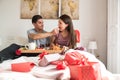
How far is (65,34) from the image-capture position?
2441mm

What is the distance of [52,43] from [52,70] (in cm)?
125

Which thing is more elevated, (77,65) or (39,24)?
(39,24)

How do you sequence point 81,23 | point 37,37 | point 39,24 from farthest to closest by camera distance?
1. point 81,23
2. point 39,24
3. point 37,37

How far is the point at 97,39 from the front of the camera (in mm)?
3062

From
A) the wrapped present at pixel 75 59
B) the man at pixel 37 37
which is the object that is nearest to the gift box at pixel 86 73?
the wrapped present at pixel 75 59

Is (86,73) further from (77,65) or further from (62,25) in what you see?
→ (62,25)


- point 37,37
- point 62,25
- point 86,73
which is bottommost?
point 86,73

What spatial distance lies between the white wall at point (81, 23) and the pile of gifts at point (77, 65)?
5.48 ft

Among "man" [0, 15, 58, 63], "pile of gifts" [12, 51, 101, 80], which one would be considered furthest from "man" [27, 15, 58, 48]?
"pile of gifts" [12, 51, 101, 80]

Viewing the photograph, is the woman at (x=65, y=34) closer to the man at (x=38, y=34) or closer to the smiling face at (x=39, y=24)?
the man at (x=38, y=34)

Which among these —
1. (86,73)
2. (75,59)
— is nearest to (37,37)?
(75,59)

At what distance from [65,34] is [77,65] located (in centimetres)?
124

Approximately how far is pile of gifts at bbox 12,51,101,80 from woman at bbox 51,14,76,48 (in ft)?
2.97

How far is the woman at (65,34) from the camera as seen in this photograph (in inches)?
93.0
